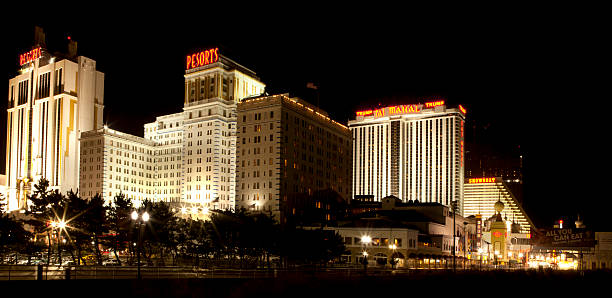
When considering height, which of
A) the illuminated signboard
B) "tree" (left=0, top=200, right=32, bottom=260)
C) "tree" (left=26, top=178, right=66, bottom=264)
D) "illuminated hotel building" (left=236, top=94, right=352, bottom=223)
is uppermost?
the illuminated signboard

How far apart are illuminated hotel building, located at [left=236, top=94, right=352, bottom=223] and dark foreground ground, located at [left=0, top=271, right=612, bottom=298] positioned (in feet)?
267

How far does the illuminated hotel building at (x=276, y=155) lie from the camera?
159 metres

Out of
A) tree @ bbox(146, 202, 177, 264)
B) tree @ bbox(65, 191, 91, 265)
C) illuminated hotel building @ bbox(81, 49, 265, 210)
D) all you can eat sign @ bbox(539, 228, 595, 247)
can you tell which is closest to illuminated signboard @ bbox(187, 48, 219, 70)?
illuminated hotel building @ bbox(81, 49, 265, 210)

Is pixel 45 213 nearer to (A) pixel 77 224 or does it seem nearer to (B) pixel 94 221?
(A) pixel 77 224

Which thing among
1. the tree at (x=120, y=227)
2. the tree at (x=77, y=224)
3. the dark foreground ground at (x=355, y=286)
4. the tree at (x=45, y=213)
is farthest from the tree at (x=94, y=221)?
the dark foreground ground at (x=355, y=286)

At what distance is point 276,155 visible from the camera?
160 meters

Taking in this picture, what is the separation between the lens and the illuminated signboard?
18900 centimetres

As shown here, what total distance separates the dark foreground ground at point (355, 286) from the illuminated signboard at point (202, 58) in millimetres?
126547

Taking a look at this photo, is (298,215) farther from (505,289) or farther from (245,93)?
(505,289)

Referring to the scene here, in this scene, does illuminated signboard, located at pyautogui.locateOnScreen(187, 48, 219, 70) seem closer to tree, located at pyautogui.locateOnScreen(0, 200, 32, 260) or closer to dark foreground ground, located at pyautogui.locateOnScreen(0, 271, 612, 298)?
tree, located at pyautogui.locateOnScreen(0, 200, 32, 260)

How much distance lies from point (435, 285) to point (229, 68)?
131 meters

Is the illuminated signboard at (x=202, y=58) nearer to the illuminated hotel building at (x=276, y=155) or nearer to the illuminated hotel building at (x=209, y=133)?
the illuminated hotel building at (x=209, y=133)

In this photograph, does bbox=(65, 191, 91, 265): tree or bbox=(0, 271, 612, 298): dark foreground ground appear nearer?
bbox=(0, 271, 612, 298): dark foreground ground

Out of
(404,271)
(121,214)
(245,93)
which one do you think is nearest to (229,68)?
(245,93)
